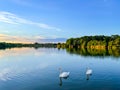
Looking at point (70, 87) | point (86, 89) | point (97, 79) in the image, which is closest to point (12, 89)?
point (70, 87)

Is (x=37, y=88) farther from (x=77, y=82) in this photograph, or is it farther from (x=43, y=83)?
(x=77, y=82)

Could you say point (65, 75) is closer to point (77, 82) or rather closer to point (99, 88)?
point (77, 82)

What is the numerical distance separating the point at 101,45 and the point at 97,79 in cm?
14623

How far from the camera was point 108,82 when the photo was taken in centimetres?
3372

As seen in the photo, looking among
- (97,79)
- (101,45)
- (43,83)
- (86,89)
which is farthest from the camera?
(101,45)

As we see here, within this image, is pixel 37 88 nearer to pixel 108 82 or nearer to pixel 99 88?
pixel 99 88

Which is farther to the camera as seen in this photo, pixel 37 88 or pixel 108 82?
pixel 108 82

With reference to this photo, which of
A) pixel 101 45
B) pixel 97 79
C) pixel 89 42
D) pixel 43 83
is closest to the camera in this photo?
pixel 43 83

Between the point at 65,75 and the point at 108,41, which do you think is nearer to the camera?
the point at 65,75

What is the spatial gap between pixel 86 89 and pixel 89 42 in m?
170

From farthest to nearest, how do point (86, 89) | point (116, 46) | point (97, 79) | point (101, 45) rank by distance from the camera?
point (101, 45), point (116, 46), point (97, 79), point (86, 89)

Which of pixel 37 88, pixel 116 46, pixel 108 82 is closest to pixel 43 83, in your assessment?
pixel 37 88

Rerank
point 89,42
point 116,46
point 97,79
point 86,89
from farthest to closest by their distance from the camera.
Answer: point 89,42
point 116,46
point 97,79
point 86,89

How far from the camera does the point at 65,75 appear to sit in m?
37.2
